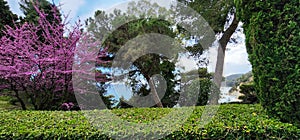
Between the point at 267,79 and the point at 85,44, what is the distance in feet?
11.5

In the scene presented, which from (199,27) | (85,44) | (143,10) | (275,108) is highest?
(143,10)

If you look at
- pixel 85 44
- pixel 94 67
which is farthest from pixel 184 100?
pixel 85 44

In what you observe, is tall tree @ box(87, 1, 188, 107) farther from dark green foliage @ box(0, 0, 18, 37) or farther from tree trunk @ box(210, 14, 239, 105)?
dark green foliage @ box(0, 0, 18, 37)

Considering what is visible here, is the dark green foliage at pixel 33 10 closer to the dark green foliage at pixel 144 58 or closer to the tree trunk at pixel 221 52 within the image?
the dark green foliage at pixel 144 58

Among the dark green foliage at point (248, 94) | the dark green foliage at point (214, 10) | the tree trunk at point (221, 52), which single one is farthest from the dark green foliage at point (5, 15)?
the dark green foliage at point (248, 94)

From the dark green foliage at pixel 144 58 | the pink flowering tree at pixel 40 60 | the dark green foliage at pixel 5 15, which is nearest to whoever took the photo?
the pink flowering tree at pixel 40 60

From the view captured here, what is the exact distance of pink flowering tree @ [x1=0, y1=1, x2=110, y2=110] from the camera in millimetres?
3805

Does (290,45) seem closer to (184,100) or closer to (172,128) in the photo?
(172,128)

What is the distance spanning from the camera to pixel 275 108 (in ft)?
6.88

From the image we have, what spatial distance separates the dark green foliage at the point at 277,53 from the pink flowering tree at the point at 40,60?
10.2ft

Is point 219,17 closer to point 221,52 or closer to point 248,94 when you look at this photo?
point 221,52

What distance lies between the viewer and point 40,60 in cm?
370

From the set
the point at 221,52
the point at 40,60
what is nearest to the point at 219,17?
the point at 221,52

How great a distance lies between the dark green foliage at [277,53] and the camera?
1.98 meters
